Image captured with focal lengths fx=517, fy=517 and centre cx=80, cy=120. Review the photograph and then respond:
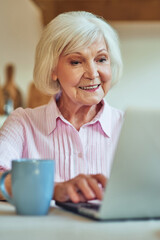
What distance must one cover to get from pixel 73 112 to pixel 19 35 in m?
4.26

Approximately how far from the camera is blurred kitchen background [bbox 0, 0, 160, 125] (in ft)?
17.8

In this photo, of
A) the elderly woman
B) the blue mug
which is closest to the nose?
the elderly woman

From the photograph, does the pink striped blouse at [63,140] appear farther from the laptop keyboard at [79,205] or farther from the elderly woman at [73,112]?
the laptop keyboard at [79,205]

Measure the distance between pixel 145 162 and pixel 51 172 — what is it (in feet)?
0.61

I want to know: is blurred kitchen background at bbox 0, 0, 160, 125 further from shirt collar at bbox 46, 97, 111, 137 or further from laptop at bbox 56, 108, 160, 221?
laptop at bbox 56, 108, 160, 221

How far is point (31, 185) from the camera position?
0.94 m

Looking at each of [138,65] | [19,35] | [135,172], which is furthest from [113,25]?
[135,172]

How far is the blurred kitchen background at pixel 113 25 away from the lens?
543 cm

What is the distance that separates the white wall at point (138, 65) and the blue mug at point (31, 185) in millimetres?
6048

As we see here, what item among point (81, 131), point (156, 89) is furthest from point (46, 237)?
point (156, 89)

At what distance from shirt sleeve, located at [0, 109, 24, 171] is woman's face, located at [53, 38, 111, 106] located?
0.67 ft

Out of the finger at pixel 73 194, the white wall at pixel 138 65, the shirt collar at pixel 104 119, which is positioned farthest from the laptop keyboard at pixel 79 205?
the white wall at pixel 138 65

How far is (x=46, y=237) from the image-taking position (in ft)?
2.51

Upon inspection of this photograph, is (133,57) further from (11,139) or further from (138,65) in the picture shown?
(11,139)
